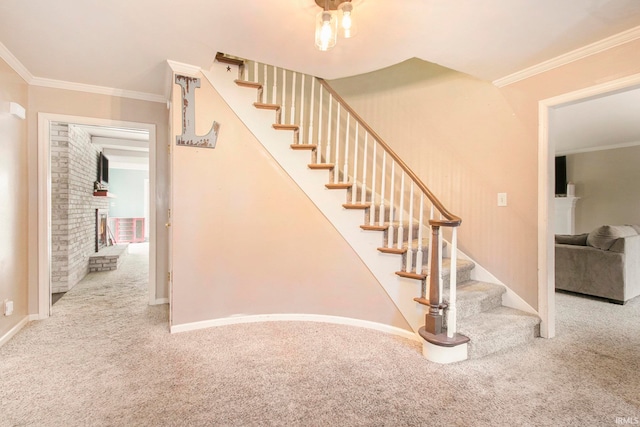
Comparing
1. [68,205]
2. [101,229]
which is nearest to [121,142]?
[101,229]

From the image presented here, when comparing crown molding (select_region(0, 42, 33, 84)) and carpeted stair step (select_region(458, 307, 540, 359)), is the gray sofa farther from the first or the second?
crown molding (select_region(0, 42, 33, 84))

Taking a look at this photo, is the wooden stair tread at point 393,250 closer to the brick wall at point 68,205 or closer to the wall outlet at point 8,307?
the wall outlet at point 8,307

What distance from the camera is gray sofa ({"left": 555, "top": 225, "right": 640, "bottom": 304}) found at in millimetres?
3229

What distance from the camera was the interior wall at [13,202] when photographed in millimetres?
2252

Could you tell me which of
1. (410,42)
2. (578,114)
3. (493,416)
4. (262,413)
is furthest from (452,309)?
(578,114)

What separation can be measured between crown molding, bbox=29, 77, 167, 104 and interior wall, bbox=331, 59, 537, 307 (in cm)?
250

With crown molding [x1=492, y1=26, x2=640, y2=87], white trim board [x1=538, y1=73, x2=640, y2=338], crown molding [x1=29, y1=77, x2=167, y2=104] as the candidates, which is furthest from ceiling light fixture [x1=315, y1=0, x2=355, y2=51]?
crown molding [x1=29, y1=77, x2=167, y2=104]

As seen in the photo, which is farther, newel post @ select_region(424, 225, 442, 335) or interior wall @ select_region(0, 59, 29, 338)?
interior wall @ select_region(0, 59, 29, 338)

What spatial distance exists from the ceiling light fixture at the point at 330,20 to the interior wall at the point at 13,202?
245 centimetres

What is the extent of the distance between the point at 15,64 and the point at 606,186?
29.0 ft

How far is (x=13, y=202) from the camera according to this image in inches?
95.1

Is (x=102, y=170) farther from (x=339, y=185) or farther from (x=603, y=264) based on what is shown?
(x=603, y=264)

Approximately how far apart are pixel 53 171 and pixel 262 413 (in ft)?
13.2

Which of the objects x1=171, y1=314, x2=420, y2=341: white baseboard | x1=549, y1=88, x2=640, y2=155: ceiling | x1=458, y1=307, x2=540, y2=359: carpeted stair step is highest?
x1=549, y1=88, x2=640, y2=155: ceiling
